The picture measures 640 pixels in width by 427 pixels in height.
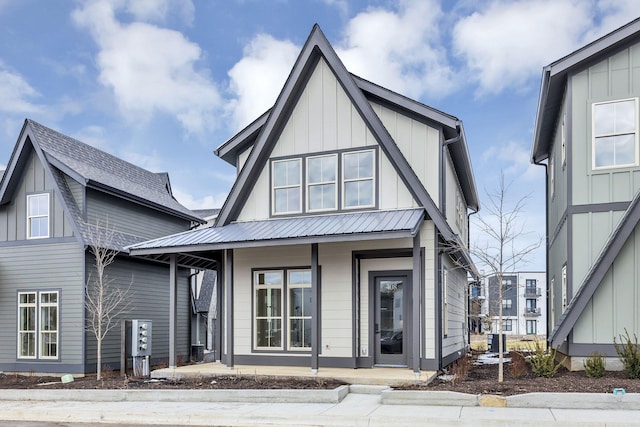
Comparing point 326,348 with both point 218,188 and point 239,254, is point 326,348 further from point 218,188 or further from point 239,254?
point 218,188

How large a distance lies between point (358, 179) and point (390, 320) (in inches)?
138

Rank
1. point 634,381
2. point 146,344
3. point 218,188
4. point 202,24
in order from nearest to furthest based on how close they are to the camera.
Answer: point 634,381 < point 146,344 < point 202,24 < point 218,188

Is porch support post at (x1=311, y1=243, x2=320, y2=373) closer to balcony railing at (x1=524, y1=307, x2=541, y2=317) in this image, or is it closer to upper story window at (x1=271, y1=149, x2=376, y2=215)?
upper story window at (x1=271, y1=149, x2=376, y2=215)

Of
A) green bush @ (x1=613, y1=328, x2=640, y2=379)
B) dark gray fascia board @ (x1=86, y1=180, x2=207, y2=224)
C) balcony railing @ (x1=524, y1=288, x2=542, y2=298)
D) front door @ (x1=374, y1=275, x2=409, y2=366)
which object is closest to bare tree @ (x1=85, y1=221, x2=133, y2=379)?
dark gray fascia board @ (x1=86, y1=180, x2=207, y2=224)

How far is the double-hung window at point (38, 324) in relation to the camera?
17.2m

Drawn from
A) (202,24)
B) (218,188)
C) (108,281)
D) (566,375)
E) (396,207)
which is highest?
(202,24)

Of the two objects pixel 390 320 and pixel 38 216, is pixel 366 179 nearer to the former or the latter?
pixel 390 320

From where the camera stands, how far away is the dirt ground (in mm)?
10344

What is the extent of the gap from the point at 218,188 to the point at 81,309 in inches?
843

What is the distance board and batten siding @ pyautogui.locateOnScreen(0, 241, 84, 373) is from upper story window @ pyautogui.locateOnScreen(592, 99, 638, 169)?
44.4 ft

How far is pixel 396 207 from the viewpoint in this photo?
14.2 m

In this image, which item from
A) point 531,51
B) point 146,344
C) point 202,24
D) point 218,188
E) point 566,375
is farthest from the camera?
point 218,188

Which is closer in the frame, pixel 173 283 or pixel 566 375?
pixel 566 375

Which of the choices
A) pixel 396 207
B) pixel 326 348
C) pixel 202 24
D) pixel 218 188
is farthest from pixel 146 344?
pixel 218 188
